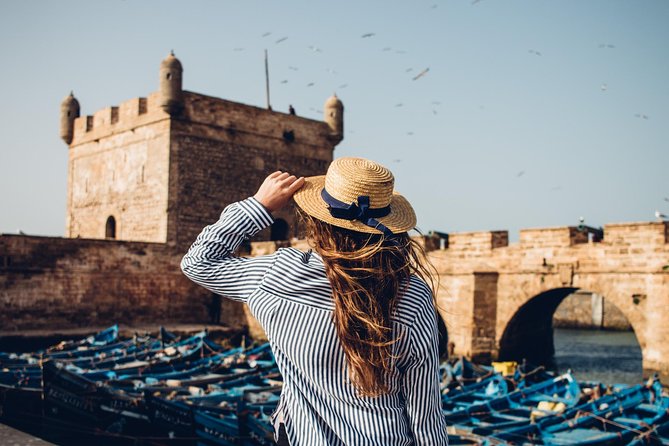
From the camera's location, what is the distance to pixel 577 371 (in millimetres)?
21062

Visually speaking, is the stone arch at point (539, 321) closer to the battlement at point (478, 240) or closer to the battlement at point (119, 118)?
the battlement at point (478, 240)

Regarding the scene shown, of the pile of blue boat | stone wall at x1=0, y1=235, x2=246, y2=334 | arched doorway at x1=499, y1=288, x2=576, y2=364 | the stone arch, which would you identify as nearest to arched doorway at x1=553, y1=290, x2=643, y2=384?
the stone arch

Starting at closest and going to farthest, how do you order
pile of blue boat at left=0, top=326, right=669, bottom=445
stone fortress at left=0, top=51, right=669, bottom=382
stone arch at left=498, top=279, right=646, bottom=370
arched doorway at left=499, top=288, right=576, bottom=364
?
pile of blue boat at left=0, top=326, right=669, bottom=445
stone arch at left=498, top=279, right=646, bottom=370
stone fortress at left=0, top=51, right=669, bottom=382
arched doorway at left=499, top=288, right=576, bottom=364

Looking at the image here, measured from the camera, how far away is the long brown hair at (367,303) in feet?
6.03

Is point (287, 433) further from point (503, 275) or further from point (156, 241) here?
point (156, 241)

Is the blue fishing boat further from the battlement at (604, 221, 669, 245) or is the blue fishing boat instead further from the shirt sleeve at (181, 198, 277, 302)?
the shirt sleeve at (181, 198, 277, 302)

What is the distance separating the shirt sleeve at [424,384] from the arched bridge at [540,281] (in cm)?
1395

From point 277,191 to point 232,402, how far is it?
9.29 m

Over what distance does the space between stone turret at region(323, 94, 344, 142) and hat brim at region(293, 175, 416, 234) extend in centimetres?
2554

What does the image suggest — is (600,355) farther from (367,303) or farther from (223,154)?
(367,303)

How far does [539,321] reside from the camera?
1898 cm

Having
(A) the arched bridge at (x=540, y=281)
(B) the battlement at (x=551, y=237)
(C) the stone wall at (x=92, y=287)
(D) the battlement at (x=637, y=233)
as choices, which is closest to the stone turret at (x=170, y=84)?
(C) the stone wall at (x=92, y=287)

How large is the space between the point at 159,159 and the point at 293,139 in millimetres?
5229

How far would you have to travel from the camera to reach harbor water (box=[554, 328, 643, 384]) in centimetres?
2053
